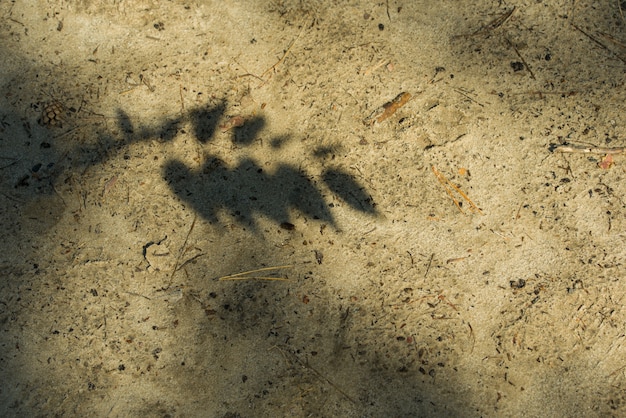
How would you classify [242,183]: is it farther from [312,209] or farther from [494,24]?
[494,24]

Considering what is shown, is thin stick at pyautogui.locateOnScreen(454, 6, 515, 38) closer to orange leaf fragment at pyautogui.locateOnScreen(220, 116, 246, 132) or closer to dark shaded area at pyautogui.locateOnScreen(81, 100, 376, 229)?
dark shaded area at pyautogui.locateOnScreen(81, 100, 376, 229)

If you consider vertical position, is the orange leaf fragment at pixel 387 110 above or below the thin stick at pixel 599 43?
below

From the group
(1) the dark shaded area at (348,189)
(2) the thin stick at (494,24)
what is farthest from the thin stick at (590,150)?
(1) the dark shaded area at (348,189)

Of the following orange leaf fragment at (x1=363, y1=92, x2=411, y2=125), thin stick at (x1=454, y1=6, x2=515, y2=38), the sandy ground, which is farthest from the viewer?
thin stick at (x1=454, y1=6, x2=515, y2=38)

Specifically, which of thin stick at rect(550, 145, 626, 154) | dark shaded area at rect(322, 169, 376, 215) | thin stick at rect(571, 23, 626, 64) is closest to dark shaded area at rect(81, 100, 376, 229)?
dark shaded area at rect(322, 169, 376, 215)

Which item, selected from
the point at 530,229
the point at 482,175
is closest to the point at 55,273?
the point at 482,175

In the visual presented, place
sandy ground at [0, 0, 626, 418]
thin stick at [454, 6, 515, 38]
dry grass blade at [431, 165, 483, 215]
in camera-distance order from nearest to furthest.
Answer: sandy ground at [0, 0, 626, 418], dry grass blade at [431, 165, 483, 215], thin stick at [454, 6, 515, 38]

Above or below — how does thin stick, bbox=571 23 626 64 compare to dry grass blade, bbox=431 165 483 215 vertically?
above

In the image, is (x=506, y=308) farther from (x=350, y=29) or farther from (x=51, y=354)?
(x=51, y=354)

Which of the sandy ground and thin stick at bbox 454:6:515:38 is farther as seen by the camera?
thin stick at bbox 454:6:515:38

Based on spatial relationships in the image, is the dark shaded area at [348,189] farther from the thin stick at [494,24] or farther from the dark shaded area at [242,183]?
the thin stick at [494,24]
